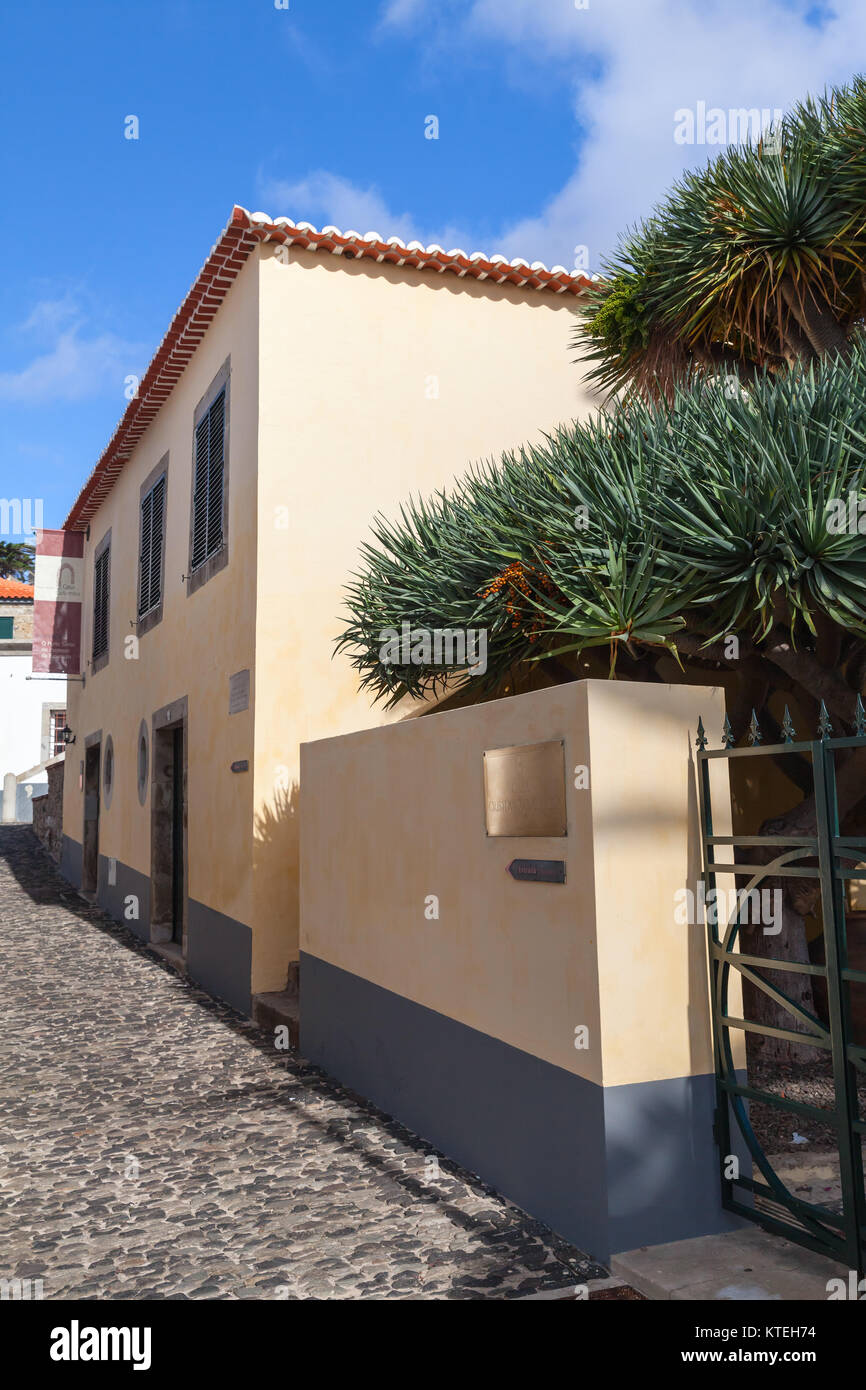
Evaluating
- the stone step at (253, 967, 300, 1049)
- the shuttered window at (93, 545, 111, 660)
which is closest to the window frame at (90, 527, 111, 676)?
the shuttered window at (93, 545, 111, 660)

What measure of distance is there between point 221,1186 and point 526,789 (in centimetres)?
231

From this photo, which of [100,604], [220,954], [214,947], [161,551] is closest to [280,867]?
[220,954]

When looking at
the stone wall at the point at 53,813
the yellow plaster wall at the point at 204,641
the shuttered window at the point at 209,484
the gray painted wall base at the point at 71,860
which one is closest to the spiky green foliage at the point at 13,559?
the stone wall at the point at 53,813

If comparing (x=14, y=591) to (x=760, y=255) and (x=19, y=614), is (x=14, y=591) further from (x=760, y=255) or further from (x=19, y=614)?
(x=760, y=255)

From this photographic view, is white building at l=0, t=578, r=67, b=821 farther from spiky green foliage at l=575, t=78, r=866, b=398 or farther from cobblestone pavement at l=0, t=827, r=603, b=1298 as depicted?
spiky green foliage at l=575, t=78, r=866, b=398

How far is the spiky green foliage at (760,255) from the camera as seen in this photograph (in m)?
6.32

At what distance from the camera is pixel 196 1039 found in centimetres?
771

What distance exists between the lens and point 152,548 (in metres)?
12.7

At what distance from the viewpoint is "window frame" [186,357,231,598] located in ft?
30.8

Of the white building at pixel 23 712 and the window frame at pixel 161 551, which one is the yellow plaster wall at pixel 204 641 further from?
the white building at pixel 23 712

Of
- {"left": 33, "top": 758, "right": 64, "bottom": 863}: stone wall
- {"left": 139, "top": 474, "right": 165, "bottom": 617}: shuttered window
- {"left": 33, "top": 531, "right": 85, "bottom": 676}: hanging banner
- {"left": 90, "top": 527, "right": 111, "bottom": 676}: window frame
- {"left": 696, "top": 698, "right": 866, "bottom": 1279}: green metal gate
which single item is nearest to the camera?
{"left": 696, "top": 698, "right": 866, "bottom": 1279}: green metal gate

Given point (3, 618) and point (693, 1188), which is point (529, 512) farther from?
point (3, 618)

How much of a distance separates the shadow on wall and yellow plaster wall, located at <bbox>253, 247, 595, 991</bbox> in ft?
0.04
